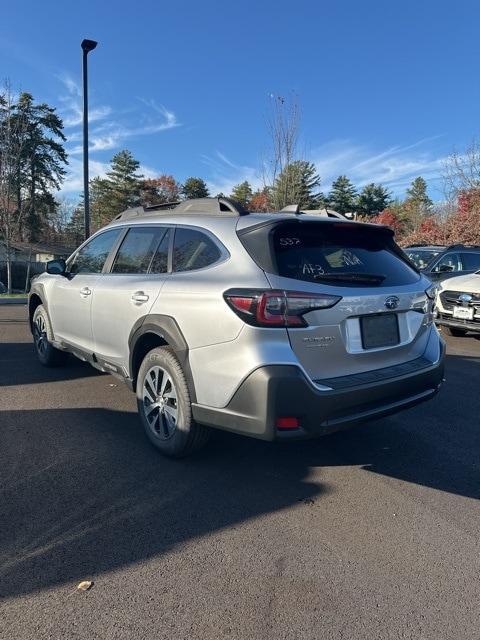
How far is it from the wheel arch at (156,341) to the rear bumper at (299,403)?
312mm

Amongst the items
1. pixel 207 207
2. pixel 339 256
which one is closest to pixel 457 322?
pixel 339 256

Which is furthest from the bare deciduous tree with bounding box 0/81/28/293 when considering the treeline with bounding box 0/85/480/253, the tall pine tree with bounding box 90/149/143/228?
the tall pine tree with bounding box 90/149/143/228

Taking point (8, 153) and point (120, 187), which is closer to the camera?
point (8, 153)

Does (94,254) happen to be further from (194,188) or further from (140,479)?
(194,188)

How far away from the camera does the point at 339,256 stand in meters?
3.23

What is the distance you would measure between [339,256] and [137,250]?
1.84 m

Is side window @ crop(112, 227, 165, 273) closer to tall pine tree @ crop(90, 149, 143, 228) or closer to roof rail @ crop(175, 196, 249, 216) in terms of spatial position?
roof rail @ crop(175, 196, 249, 216)

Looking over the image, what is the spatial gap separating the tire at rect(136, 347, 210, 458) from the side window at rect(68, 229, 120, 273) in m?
1.50

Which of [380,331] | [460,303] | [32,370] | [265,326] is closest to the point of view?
[265,326]

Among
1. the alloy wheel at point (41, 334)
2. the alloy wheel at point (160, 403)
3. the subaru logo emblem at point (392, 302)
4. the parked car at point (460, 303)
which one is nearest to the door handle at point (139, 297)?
the alloy wheel at point (160, 403)

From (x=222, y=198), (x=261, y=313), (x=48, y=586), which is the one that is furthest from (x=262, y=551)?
(x=222, y=198)

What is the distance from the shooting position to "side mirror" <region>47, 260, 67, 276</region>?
5.34 metres

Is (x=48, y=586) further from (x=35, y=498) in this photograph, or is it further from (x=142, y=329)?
(x=142, y=329)

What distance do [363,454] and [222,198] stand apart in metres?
2.23
